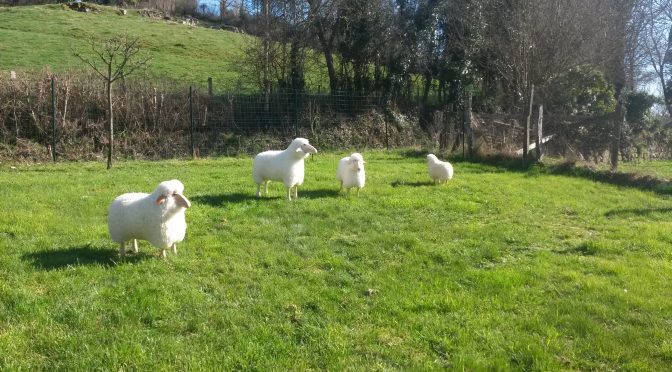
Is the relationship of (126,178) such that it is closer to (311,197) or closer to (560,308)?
(311,197)

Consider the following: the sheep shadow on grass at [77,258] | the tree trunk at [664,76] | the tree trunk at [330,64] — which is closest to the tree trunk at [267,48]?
the tree trunk at [330,64]

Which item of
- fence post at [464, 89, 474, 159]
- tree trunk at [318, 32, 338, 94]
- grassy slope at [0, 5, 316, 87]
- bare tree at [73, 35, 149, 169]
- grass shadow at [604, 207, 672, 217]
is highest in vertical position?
grassy slope at [0, 5, 316, 87]

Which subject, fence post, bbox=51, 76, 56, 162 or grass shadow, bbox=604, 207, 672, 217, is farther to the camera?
fence post, bbox=51, 76, 56, 162

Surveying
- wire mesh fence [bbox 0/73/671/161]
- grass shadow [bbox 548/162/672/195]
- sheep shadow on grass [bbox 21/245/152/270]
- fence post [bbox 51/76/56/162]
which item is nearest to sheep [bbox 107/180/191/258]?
sheep shadow on grass [bbox 21/245/152/270]

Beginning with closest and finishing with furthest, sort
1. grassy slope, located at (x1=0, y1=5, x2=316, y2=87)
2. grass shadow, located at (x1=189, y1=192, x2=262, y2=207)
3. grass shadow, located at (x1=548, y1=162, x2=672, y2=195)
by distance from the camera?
grass shadow, located at (x1=189, y1=192, x2=262, y2=207) < grass shadow, located at (x1=548, y1=162, x2=672, y2=195) < grassy slope, located at (x1=0, y1=5, x2=316, y2=87)

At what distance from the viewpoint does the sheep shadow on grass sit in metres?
6.29

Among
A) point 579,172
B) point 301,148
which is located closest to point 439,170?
point 301,148

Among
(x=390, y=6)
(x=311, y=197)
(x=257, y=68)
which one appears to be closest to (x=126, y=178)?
(x=311, y=197)

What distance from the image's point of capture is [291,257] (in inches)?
271

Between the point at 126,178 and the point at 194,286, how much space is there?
7891 mm

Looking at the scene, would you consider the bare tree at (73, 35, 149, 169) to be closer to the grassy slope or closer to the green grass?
the grassy slope

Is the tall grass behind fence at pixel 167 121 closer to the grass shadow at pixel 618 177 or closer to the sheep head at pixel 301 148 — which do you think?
the grass shadow at pixel 618 177

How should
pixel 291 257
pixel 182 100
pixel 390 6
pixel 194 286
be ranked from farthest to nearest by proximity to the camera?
pixel 390 6, pixel 182 100, pixel 291 257, pixel 194 286

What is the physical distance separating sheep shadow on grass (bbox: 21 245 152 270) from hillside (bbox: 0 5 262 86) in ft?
61.6
